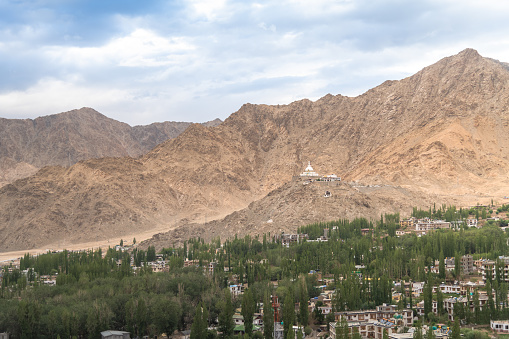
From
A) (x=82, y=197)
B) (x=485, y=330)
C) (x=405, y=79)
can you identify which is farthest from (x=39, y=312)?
(x=405, y=79)

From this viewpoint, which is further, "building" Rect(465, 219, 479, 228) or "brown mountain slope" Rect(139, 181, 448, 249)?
"brown mountain slope" Rect(139, 181, 448, 249)

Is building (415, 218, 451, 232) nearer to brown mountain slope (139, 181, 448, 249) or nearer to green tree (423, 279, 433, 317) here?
brown mountain slope (139, 181, 448, 249)

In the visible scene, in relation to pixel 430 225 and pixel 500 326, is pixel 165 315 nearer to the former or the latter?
pixel 500 326

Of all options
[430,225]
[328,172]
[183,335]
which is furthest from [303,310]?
[328,172]

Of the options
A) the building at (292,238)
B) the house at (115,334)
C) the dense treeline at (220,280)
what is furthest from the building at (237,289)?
the building at (292,238)

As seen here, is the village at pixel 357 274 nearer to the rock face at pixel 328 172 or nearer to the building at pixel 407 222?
the building at pixel 407 222

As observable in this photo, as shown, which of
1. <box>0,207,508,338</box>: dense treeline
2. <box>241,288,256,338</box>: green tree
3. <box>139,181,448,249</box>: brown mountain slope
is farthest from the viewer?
<box>139,181,448,249</box>: brown mountain slope

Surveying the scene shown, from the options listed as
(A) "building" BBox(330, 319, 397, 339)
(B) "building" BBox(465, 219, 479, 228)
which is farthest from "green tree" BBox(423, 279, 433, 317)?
(B) "building" BBox(465, 219, 479, 228)
